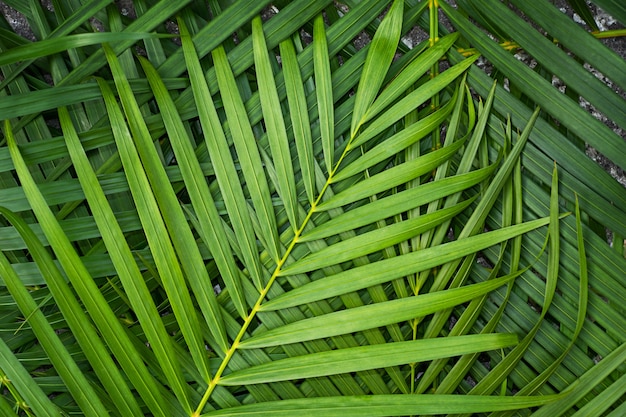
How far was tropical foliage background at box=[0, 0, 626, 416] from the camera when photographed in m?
0.54

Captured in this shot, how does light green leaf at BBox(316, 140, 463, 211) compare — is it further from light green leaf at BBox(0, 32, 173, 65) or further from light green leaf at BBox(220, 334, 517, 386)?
light green leaf at BBox(0, 32, 173, 65)

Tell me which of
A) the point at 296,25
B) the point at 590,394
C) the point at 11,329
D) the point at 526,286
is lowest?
the point at 590,394

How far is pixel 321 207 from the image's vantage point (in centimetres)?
58

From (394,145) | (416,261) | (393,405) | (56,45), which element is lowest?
(393,405)

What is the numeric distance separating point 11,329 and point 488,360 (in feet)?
1.67

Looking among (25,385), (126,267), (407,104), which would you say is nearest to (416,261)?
(407,104)

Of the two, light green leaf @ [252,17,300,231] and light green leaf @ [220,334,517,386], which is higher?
light green leaf @ [252,17,300,231]

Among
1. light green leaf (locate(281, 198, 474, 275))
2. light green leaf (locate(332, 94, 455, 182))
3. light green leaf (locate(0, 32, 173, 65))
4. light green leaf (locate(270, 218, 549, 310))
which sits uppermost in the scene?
light green leaf (locate(0, 32, 173, 65))

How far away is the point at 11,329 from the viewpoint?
1.97 ft

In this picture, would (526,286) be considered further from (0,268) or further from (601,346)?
(0,268)

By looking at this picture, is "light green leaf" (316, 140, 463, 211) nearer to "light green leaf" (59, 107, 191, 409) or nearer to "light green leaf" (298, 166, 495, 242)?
"light green leaf" (298, 166, 495, 242)

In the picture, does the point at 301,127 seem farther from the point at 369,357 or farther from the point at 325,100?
the point at 369,357

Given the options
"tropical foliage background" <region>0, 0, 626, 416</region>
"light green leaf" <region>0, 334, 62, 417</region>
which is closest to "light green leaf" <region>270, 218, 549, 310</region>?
"tropical foliage background" <region>0, 0, 626, 416</region>

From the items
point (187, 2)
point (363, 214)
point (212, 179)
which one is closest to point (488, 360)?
point (363, 214)
